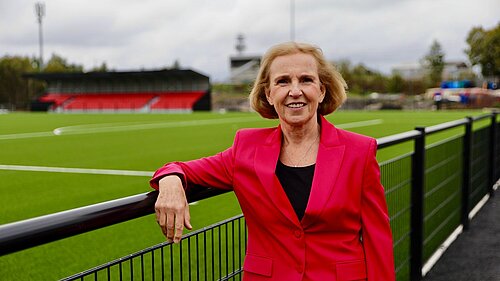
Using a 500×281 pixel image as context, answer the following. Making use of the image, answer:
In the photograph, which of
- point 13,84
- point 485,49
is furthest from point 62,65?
point 485,49

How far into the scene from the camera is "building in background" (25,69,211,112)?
63500 millimetres

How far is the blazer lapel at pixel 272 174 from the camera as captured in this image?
212 cm

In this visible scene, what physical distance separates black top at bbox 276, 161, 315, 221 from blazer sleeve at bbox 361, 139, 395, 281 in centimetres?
21

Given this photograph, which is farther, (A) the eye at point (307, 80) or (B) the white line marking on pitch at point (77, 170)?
(B) the white line marking on pitch at point (77, 170)

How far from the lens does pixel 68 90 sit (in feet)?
234

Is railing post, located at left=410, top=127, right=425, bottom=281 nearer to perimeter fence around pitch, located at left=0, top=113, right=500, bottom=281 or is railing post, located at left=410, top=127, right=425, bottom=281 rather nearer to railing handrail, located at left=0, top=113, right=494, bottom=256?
perimeter fence around pitch, located at left=0, top=113, right=500, bottom=281

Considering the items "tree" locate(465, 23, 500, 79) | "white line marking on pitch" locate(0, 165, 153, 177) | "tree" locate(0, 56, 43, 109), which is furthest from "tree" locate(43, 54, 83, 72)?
"white line marking on pitch" locate(0, 165, 153, 177)

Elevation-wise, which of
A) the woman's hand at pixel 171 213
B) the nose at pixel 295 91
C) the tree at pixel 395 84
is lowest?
the woman's hand at pixel 171 213

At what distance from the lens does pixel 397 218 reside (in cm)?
446

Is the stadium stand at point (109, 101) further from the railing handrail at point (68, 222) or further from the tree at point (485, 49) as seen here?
the railing handrail at point (68, 222)

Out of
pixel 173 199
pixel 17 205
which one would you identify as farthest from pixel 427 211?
pixel 17 205

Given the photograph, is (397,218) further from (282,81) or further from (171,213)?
(171,213)

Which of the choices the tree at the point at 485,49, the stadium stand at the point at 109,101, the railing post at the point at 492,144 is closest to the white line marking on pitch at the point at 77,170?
the railing post at the point at 492,144

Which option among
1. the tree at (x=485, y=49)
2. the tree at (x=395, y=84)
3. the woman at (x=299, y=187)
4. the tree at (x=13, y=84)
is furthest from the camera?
the tree at (x=395, y=84)
